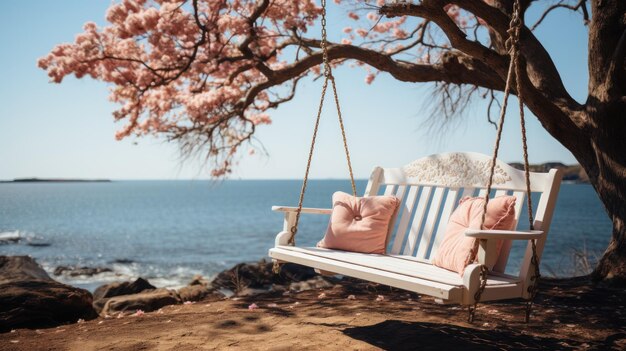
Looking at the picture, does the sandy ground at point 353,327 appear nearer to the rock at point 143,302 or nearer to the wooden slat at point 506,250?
the wooden slat at point 506,250

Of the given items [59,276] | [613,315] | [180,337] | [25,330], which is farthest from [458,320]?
[59,276]

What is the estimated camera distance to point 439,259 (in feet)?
10.3

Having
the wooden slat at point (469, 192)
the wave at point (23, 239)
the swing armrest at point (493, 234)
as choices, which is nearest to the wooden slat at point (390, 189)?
the wooden slat at point (469, 192)

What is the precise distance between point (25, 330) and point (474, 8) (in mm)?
4540

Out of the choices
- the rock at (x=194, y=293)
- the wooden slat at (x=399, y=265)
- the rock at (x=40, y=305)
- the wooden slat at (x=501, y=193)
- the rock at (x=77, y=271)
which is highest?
the wooden slat at (x=501, y=193)

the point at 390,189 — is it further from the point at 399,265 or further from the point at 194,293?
the point at 194,293

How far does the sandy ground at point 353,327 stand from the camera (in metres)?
3.25

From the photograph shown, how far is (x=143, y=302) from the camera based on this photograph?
5.84m

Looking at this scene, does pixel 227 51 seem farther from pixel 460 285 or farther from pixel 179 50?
pixel 460 285

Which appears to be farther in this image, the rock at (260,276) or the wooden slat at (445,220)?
the rock at (260,276)

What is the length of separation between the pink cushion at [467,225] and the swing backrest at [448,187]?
97 mm

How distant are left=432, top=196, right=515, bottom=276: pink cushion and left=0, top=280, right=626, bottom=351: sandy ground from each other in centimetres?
50

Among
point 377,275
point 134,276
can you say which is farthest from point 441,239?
point 134,276

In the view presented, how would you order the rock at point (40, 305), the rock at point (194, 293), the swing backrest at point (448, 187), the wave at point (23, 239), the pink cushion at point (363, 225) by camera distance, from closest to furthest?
the swing backrest at point (448, 187) < the pink cushion at point (363, 225) < the rock at point (40, 305) < the rock at point (194, 293) < the wave at point (23, 239)
